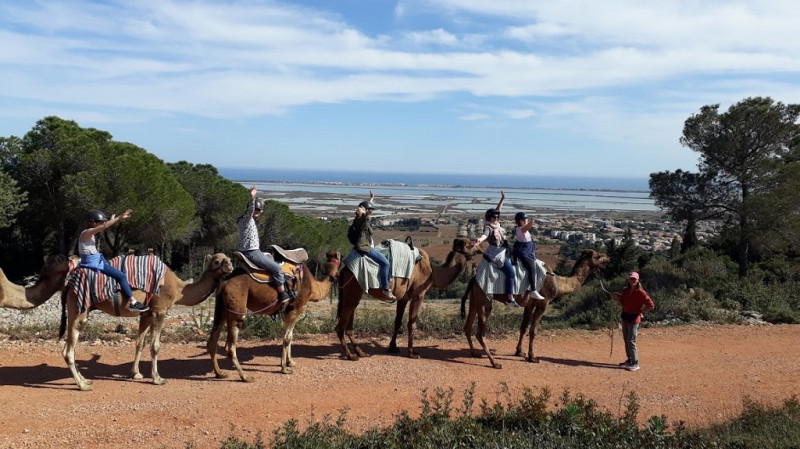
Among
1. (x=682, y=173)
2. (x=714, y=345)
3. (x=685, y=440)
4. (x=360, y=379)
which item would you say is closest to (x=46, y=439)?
(x=360, y=379)

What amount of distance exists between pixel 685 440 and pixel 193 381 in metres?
6.80

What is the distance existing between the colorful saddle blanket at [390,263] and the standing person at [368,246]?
0.25 ft

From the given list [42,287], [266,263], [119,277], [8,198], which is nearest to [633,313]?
[266,263]

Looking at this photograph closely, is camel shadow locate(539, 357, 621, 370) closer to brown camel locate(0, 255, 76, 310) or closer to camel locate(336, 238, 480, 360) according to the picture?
camel locate(336, 238, 480, 360)

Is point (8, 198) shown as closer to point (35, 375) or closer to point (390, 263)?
point (35, 375)

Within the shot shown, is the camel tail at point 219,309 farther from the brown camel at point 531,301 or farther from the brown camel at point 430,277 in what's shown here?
the brown camel at point 531,301

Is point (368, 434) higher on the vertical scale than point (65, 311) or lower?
lower

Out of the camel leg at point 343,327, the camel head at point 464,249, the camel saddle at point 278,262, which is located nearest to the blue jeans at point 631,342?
the camel head at point 464,249

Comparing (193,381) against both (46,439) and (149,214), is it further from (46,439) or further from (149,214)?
(149,214)

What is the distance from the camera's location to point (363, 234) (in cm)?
996

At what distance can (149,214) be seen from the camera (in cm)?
2511

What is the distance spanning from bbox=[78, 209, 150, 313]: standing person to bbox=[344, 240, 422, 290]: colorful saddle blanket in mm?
3621

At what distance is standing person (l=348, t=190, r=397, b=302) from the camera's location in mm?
9914

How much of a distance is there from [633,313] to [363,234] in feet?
17.2
